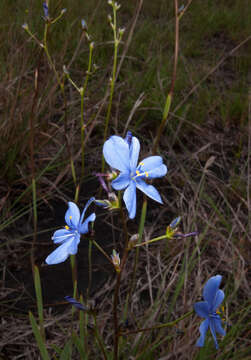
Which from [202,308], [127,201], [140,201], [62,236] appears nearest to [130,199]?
[127,201]

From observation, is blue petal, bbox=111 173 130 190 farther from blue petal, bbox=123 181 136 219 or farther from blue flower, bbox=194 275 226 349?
blue flower, bbox=194 275 226 349

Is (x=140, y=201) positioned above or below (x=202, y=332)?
below

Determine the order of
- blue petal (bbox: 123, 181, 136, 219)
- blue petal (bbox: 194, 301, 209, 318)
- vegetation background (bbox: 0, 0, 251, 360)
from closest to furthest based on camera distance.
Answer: blue petal (bbox: 123, 181, 136, 219) → blue petal (bbox: 194, 301, 209, 318) → vegetation background (bbox: 0, 0, 251, 360)

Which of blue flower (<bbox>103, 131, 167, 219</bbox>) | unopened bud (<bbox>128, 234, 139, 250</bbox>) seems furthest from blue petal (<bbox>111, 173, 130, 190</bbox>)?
unopened bud (<bbox>128, 234, 139, 250</bbox>)

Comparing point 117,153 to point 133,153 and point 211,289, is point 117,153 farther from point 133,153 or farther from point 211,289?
point 211,289

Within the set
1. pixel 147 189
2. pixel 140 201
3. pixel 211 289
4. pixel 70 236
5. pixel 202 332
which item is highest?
pixel 147 189

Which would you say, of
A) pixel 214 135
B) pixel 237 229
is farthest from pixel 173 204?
pixel 214 135
